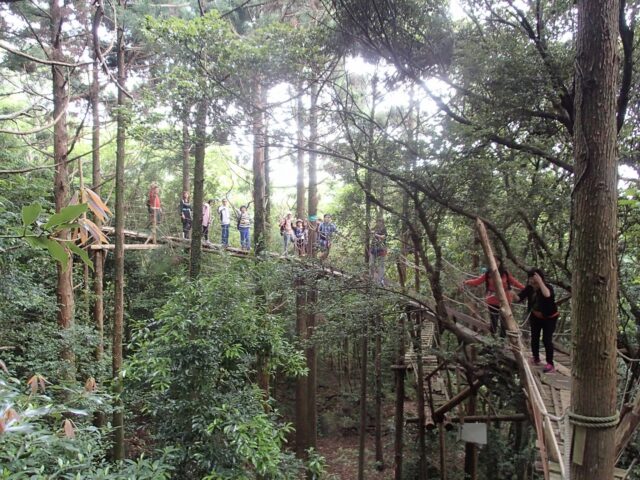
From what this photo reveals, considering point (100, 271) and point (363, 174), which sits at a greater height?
point (363, 174)

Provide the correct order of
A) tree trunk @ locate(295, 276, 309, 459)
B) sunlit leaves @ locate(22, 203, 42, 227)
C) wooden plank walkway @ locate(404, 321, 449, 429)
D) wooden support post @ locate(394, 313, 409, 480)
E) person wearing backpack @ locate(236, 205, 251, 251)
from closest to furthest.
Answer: sunlit leaves @ locate(22, 203, 42, 227), wooden plank walkway @ locate(404, 321, 449, 429), wooden support post @ locate(394, 313, 409, 480), tree trunk @ locate(295, 276, 309, 459), person wearing backpack @ locate(236, 205, 251, 251)

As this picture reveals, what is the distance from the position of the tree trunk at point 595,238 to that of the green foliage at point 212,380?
2.70m

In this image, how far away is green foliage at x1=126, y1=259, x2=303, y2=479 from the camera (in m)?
3.80

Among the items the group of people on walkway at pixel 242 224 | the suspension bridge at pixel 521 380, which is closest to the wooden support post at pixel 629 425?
the suspension bridge at pixel 521 380

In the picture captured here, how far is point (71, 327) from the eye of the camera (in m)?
7.00

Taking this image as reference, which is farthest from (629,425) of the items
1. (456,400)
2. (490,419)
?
(490,419)

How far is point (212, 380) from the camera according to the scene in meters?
4.33

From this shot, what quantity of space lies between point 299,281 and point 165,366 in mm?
3068

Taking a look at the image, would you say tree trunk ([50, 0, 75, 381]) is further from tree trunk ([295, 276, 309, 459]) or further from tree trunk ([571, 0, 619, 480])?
tree trunk ([571, 0, 619, 480])

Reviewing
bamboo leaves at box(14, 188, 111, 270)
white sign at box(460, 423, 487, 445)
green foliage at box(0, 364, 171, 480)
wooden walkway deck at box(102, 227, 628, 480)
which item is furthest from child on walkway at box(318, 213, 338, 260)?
bamboo leaves at box(14, 188, 111, 270)

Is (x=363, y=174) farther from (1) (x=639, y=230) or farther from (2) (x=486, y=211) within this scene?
(1) (x=639, y=230)

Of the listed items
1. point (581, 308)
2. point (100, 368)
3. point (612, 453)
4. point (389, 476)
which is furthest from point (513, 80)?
point (389, 476)

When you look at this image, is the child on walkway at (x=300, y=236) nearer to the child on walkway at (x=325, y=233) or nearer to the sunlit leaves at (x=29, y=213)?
the child on walkway at (x=325, y=233)

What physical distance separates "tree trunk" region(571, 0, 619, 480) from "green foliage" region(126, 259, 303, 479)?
2701 mm
